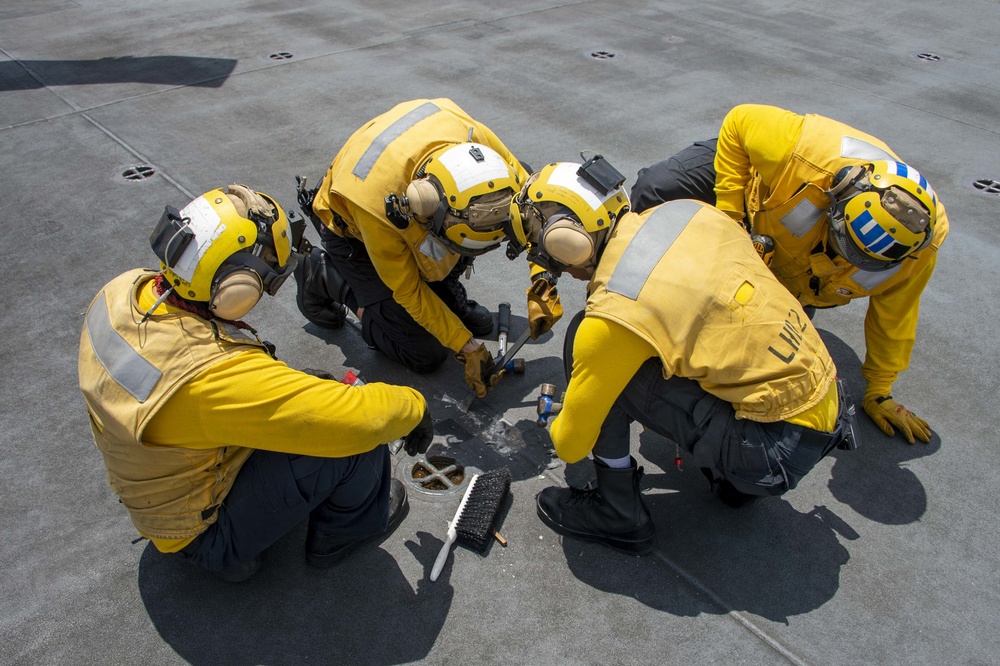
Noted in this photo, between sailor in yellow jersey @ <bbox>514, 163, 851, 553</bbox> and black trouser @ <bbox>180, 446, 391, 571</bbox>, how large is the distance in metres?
0.71

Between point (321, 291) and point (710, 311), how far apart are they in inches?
82.7

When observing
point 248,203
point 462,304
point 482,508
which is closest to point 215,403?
point 248,203

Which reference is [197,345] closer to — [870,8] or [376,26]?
[376,26]

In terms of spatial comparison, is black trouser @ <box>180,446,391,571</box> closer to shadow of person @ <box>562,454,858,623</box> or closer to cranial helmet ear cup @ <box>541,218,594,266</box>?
shadow of person @ <box>562,454,858,623</box>

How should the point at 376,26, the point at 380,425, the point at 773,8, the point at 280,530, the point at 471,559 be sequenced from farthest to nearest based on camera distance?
the point at 773,8 < the point at 376,26 < the point at 471,559 < the point at 280,530 < the point at 380,425

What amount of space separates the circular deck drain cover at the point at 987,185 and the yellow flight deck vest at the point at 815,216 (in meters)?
2.68

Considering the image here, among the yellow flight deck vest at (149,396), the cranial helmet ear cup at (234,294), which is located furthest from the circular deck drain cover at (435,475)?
the cranial helmet ear cup at (234,294)

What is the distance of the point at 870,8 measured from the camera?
8.74m

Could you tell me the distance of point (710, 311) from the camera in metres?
2.07

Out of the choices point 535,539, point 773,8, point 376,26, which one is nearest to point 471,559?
point 535,539

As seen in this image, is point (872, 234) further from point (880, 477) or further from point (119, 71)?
point (119, 71)

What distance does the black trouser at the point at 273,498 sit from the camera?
2.23 meters

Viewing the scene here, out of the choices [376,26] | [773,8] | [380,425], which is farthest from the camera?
[773,8]

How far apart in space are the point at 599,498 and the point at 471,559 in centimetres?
52
